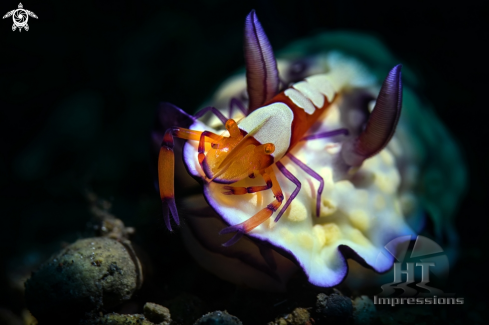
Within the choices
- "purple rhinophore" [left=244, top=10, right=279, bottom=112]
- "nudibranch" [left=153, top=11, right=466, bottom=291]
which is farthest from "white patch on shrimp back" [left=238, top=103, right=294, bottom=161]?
"purple rhinophore" [left=244, top=10, right=279, bottom=112]

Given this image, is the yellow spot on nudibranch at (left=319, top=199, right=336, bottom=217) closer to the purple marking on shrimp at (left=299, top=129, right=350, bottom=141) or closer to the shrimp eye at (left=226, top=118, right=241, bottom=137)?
the purple marking on shrimp at (left=299, top=129, right=350, bottom=141)

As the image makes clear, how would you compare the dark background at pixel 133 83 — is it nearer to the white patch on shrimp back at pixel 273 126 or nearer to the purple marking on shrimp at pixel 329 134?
the white patch on shrimp back at pixel 273 126

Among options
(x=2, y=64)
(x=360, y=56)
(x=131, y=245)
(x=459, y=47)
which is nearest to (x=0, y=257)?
(x=131, y=245)

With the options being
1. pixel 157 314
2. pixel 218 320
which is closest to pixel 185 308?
pixel 157 314

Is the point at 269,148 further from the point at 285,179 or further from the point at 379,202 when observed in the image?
the point at 379,202

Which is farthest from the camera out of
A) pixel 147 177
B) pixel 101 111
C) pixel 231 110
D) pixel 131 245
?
pixel 101 111

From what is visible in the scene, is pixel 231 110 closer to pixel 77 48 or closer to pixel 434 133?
pixel 77 48
